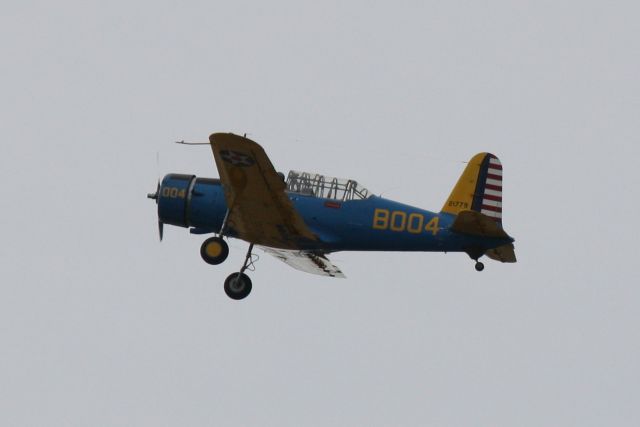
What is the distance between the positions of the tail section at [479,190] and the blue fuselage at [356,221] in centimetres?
38

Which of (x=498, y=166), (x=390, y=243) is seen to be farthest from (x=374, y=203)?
(x=498, y=166)

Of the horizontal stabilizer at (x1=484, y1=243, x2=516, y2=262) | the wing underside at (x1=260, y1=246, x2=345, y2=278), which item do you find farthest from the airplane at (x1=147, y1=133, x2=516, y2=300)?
the wing underside at (x1=260, y1=246, x2=345, y2=278)

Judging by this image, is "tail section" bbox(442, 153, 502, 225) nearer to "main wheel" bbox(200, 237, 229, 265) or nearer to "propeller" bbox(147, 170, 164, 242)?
"main wheel" bbox(200, 237, 229, 265)

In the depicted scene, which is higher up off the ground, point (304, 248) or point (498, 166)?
point (498, 166)

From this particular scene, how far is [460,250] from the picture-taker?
2320 cm

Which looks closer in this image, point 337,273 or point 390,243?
point 390,243

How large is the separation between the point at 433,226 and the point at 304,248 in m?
2.25

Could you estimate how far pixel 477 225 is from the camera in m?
22.8

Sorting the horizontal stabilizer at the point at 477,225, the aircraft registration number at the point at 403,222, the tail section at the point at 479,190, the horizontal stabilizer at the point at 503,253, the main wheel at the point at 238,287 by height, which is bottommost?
the main wheel at the point at 238,287

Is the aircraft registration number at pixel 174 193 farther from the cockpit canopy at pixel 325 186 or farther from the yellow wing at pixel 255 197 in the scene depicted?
the cockpit canopy at pixel 325 186

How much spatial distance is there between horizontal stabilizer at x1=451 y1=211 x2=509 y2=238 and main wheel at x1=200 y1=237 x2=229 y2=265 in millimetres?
3888

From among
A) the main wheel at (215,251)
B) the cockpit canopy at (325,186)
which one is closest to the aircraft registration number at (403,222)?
the cockpit canopy at (325,186)

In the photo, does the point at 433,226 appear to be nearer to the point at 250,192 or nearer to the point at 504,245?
the point at 504,245

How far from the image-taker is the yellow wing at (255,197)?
22.4 meters
